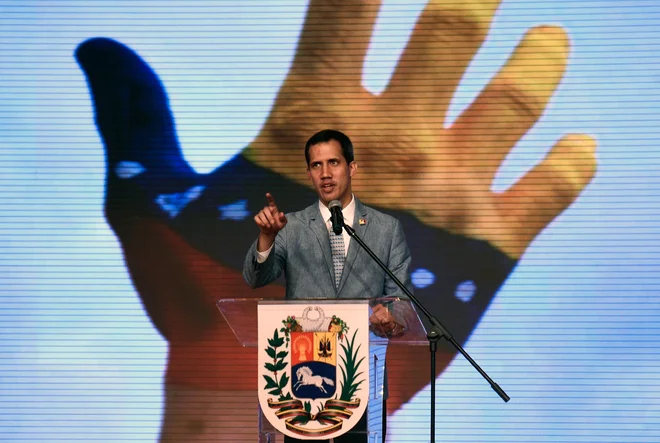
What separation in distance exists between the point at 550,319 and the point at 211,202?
180 cm

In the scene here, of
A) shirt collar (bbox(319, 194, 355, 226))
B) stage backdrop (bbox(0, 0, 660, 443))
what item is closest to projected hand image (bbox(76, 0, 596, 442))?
stage backdrop (bbox(0, 0, 660, 443))

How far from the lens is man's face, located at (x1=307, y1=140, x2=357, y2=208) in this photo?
125 inches

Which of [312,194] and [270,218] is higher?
[270,218]

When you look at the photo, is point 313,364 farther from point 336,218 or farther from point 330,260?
point 330,260

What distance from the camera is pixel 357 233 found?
3221 mm

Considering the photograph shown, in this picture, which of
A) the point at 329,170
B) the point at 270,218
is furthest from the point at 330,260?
the point at 270,218

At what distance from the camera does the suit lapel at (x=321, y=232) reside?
3.15 m

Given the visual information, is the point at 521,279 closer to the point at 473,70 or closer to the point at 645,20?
the point at 473,70

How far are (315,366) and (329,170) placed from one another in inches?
34.6

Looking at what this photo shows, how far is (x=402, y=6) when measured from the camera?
4617 millimetres

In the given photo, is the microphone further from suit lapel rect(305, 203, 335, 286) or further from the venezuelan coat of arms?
suit lapel rect(305, 203, 335, 286)

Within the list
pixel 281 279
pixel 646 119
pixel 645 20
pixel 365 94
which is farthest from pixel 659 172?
pixel 281 279

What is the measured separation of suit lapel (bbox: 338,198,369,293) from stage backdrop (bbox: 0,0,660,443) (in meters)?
1.32

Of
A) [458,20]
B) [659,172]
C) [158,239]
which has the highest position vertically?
[458,20]
